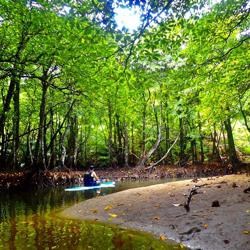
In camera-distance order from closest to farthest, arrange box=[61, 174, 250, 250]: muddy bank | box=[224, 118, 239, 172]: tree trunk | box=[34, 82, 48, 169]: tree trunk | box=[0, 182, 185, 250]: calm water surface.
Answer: box=[61, 174, 250, 250]: muddy bank, box=[0, 182, 185, 250]: calm water surface, box=[224, 118, 239, 172]: tree trunk, box=[34, 82, 48, 169]: tree trunk

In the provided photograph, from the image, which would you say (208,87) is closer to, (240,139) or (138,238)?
(138,238)

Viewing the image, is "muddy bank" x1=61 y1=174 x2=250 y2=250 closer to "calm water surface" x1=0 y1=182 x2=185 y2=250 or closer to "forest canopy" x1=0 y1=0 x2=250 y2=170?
"calm water surface" x1=0 y1=182 x2=185 y2=250

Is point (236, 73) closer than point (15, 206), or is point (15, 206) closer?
point (236, 73)

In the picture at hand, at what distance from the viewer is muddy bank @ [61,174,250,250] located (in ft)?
16.2

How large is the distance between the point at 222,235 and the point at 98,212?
13.2 feet

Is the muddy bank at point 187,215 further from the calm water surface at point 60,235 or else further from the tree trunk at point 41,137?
the tree trunk at point 41,137

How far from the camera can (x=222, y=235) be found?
4922 millimetres

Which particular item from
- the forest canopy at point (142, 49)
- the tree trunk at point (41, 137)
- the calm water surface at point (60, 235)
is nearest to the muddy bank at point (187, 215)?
the calm water surface at point (60, 235)

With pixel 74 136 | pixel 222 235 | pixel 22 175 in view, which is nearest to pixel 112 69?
pixel 222 235

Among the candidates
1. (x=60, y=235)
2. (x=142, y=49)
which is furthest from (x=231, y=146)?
(x=60, y=235)

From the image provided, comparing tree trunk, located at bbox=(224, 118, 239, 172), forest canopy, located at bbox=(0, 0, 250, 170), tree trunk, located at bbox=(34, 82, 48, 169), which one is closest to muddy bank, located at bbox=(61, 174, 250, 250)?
forest canopy, located at bbox=(0, 0, 250, 170)

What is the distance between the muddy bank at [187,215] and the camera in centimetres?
493

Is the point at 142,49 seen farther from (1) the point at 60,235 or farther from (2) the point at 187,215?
(1) the point at 60,235

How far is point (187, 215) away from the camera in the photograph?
6.17 m
